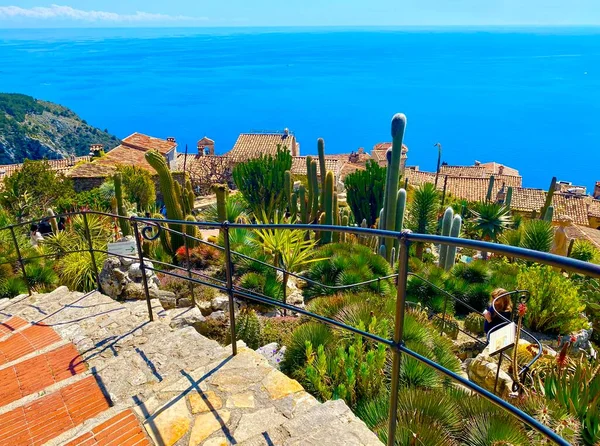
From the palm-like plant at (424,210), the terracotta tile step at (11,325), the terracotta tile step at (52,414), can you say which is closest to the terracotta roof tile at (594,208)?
the palm-like plant at (424,210)

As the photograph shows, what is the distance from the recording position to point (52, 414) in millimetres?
2914

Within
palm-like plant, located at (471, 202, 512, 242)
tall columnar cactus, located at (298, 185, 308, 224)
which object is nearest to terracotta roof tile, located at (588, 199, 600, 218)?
palm-like plant, located at (471, 202, 512, 242)

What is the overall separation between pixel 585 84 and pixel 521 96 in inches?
1379

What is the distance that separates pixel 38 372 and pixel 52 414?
2.46 ft

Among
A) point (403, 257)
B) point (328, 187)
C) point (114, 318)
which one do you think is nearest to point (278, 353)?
point (114, 318)

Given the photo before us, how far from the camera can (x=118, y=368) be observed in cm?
336

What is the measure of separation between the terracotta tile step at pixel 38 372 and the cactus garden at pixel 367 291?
0.85 meters

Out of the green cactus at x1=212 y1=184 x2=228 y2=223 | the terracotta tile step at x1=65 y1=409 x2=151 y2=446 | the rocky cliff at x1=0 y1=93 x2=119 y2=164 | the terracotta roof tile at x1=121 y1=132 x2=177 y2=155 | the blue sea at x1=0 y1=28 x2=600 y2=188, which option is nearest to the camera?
the terracotta tile step at x1=65 y1=409 x2=151 y2=446

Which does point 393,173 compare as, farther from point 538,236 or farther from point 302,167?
point 302,167

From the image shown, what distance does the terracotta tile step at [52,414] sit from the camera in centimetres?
275

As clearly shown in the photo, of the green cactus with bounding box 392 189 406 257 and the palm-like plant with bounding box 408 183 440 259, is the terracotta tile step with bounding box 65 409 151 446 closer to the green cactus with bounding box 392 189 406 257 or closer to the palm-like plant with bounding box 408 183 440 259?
the green cactus with bounding box 392 189 406 257

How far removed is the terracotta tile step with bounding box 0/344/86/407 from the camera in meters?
3.32

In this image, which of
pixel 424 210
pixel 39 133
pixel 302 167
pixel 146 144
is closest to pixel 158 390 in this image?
pixel 424 210

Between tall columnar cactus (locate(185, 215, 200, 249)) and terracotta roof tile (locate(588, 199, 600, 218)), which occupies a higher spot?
tall columnar cactus (locate(185, 215, 200, 249))
